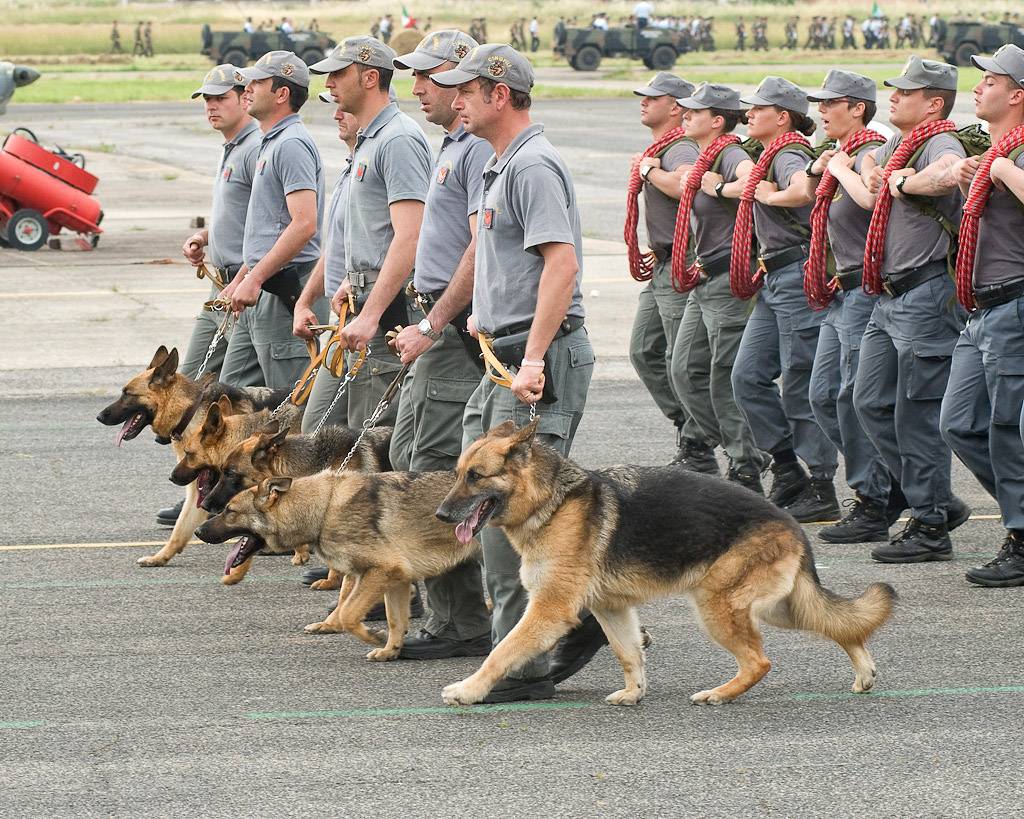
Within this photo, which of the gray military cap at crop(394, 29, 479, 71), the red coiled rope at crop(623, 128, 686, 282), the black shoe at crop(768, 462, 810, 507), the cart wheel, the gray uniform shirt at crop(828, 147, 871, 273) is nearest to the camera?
the gray military cap at crop(394, 29, 479, 71)

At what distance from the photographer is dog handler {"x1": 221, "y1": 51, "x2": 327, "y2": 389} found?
8.47 meters

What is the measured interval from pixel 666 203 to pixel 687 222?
2.10 feet

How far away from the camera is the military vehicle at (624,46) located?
58.8 meters

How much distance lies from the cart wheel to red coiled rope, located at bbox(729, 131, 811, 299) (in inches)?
513

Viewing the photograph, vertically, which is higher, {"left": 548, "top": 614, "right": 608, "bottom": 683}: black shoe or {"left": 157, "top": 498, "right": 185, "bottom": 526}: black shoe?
{"left": 548, "top": 614, "right": 608, "bottom": 683}: black shoe

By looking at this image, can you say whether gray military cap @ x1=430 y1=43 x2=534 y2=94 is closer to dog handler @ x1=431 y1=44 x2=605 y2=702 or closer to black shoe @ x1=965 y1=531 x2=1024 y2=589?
dog handler @ x1=431 y1=44 x2=605 y2=702

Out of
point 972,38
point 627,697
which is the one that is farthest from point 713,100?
point 972,38

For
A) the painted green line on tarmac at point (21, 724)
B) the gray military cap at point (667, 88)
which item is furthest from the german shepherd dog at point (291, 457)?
the gray military cap at point (667, 88)

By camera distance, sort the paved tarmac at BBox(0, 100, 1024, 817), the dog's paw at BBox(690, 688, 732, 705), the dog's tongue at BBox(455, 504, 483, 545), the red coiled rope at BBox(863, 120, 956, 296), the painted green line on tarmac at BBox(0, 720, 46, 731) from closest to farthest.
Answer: the paved tarmac at BBox(0, 100, 1024, 817) → the dog's tongue at BBox(455, 504, 483, 545) → the painted green line on tarmac at BBox(0, 720, 46, 731) → the dog's paw at BBox(690, 688, 732, 705) → the red coiled rope at BBox(863, 120, 956, 296)

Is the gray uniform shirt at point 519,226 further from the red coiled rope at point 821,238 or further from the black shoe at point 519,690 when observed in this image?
the red coiled rope at point 821,238

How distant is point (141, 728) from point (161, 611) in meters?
1.67

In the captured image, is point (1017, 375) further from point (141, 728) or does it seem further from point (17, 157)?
point (17, 157)

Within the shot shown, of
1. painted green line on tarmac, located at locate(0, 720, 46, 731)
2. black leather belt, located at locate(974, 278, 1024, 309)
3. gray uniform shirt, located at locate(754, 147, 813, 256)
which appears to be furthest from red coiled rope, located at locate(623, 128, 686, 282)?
painted green line on tarmac, located at locate(0, 720, 46, 731)

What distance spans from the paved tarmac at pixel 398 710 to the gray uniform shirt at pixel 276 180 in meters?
1.67
